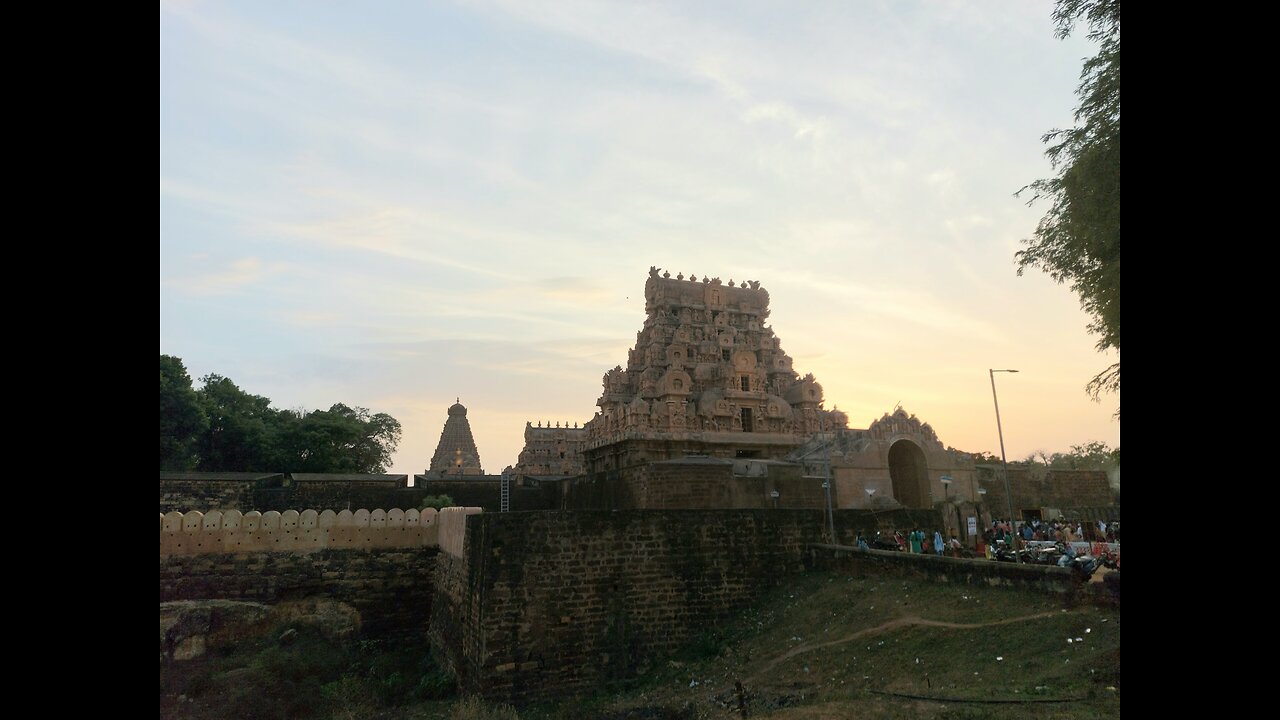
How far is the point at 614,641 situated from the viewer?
15641mm

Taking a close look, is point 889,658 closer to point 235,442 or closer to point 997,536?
point 997,536

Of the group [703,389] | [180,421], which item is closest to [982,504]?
[703,389]

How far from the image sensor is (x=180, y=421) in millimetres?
40094

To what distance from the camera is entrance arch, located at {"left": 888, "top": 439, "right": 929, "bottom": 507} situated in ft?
81.6

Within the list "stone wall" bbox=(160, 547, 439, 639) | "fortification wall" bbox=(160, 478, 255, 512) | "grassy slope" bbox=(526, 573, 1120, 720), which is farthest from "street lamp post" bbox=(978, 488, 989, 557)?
"fortification wall" bbox=(160, 478, 255, 512)

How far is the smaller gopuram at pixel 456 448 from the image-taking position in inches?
2130

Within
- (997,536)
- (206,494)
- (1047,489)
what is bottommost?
(997,536)

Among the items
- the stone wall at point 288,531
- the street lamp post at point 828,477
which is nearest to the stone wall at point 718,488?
the street lamp post at point 828,477

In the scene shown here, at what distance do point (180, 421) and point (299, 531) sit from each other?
2574cm

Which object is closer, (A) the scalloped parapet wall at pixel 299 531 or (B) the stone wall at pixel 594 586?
(B) the stone wall at pixel 594 586

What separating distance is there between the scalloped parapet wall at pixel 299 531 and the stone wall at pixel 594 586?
300 centimetres

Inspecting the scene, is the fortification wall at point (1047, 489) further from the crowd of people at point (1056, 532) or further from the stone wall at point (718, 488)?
the stone wall at point (718, 488)

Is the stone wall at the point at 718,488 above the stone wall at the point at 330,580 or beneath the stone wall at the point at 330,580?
above
